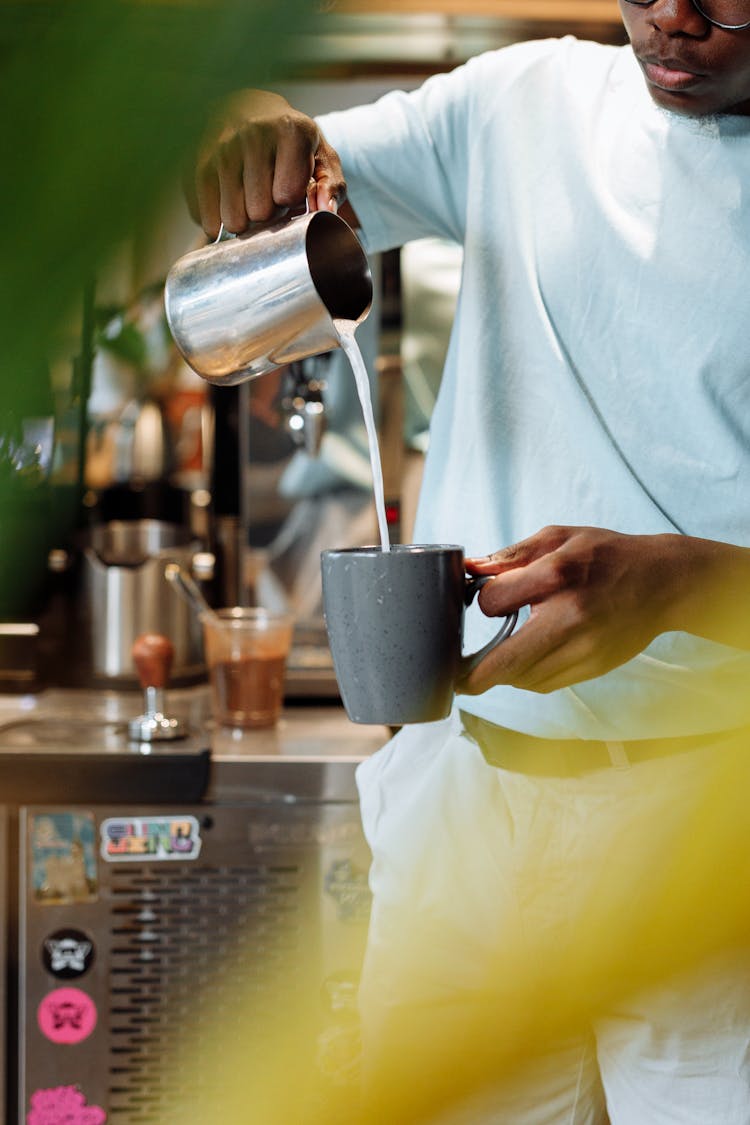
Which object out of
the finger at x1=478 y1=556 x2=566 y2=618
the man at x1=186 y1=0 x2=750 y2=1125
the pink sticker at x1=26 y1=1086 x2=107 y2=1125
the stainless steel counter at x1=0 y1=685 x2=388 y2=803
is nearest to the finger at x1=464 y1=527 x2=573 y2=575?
A: the finger at x1=478 y1=556 x2=566 y2=618

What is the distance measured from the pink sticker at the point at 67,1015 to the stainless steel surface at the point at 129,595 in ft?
1.67

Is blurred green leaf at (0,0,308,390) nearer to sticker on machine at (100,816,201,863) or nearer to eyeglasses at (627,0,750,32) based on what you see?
eyeglasses at (627,0,750,32)

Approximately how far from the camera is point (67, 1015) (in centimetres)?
159

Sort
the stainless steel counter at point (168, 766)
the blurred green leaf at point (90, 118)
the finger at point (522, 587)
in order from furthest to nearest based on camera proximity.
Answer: the stainless steel counter at point (168, 766), the finger at point (522, 587), the blurred green leaf at point (90, 118)

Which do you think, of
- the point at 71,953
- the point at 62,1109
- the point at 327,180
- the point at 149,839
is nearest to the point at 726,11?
the point at 327,180

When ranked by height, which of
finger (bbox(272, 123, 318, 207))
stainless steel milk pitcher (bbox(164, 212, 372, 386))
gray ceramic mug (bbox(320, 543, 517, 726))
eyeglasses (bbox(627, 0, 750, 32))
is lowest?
gray ceramic mug (bbox(320, 543, 517, 726))

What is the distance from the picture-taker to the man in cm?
89

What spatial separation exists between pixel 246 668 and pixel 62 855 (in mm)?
346

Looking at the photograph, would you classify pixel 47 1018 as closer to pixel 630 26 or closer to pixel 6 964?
pixel 6 964

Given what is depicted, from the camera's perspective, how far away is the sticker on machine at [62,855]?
63.1 inches

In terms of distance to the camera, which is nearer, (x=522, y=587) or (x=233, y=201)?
(x=522, y=587)

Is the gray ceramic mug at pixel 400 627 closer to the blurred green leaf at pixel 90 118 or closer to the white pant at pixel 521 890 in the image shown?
the white pant at pixel 521 890

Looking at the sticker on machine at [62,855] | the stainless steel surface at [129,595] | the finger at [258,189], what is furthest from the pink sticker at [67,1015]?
the finger at [258,189]

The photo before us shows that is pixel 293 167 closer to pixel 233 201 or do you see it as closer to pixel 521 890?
pixel 233 201
